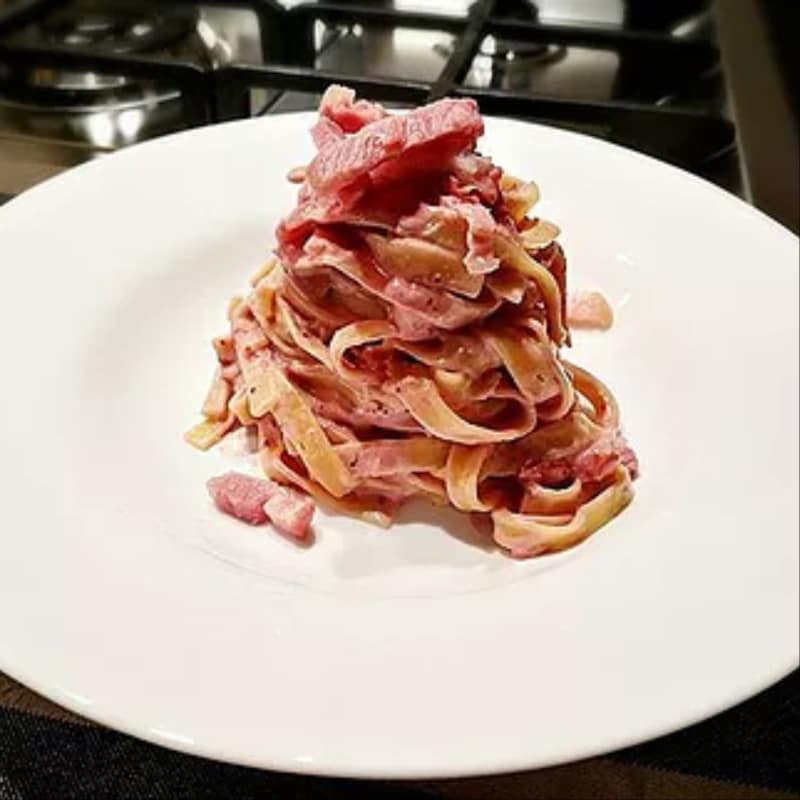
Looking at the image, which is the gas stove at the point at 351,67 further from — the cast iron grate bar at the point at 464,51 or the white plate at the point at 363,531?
the white plate at the point at 363,531

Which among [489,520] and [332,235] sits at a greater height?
[332,235]

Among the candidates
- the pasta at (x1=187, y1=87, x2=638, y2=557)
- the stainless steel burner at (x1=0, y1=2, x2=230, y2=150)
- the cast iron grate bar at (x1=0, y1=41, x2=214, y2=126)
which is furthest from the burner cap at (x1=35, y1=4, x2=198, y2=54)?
the pasta at (x1=187, y1=87, x2=638, y2=557)

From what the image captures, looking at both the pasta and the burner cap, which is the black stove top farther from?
the pasta

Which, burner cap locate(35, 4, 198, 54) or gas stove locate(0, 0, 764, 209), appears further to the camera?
burner cap locate(35, 4, 198, 54)

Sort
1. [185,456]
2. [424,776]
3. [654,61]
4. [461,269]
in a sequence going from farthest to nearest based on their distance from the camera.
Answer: [654,61] < [185,456] < [461,269] < [424,776]

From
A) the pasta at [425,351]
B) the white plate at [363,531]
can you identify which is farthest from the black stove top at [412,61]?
the pasta at [425,351]

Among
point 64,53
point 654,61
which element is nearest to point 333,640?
point 64,53

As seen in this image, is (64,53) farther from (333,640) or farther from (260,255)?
(333,640)
